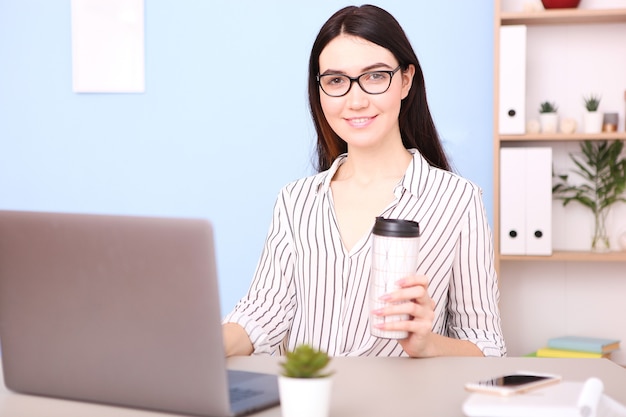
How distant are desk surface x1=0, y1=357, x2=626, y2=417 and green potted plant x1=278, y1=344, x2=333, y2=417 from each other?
0.11m

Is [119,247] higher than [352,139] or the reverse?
the reverse

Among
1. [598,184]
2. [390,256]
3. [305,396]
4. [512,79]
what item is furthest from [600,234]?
[305,396]

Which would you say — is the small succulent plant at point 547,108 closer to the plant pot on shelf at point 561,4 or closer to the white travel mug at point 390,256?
the plant pot on shelf at point 561,4

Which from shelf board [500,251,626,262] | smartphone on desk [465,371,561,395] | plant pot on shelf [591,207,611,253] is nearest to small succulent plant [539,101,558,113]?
plant pot on shelf [591,207,611,253]

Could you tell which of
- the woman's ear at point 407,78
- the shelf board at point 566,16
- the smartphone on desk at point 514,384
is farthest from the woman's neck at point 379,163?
the shelf board at point 566,16

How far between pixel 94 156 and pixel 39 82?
44 cm

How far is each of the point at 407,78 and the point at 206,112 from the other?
2118mm

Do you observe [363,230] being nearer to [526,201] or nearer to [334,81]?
[334,81]

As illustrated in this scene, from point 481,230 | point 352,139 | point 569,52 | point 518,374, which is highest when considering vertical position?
point 569,52

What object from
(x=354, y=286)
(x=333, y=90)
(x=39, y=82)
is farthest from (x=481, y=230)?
(x=39, y=82)

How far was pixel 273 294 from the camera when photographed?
6.41 feet

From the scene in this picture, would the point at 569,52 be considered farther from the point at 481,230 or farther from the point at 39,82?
the point at 39,82

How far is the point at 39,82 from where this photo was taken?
4168 millimetres

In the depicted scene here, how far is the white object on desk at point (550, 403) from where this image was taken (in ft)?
3.47
